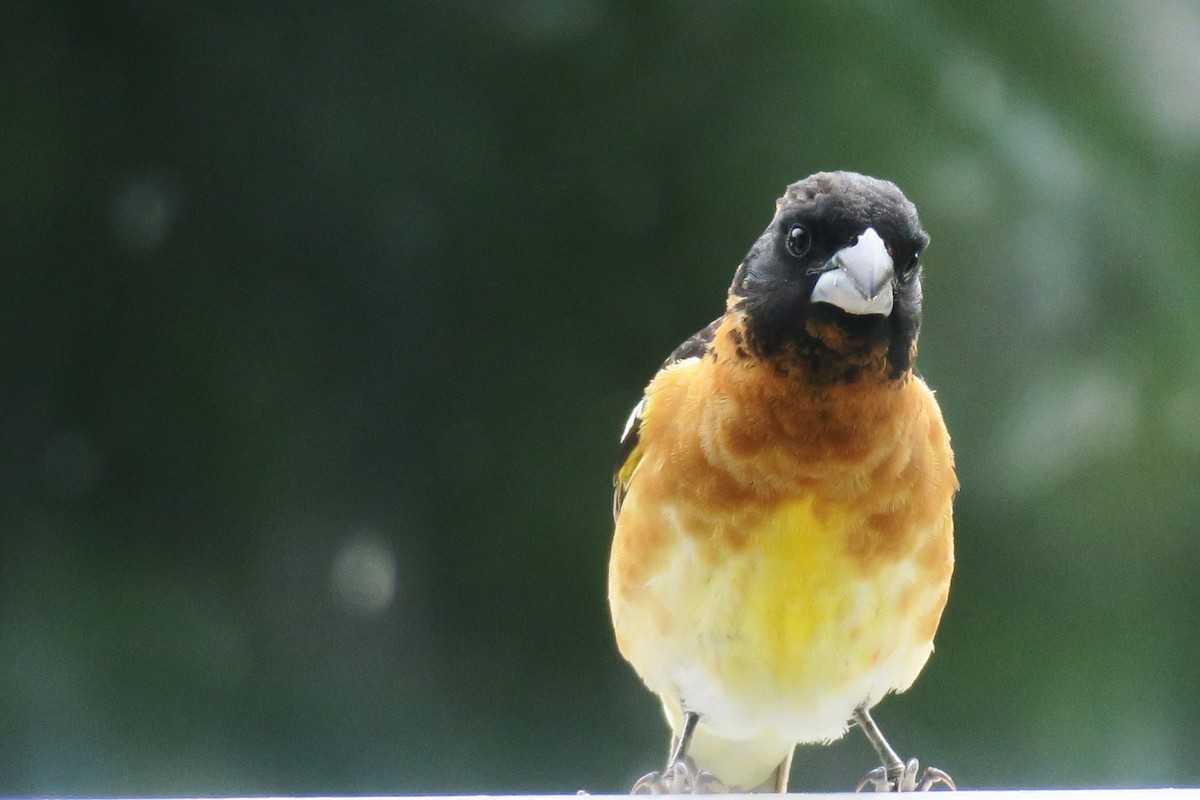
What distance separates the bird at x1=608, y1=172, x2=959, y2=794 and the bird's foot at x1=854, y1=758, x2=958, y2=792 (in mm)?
218

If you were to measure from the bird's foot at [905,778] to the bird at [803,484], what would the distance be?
218mm

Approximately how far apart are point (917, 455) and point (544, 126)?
142 centimetres

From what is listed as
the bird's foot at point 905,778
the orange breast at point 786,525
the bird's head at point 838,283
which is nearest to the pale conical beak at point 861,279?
the bird's head at point 838,283

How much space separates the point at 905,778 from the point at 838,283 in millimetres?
813

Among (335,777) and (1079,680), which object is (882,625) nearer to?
(1079,680)

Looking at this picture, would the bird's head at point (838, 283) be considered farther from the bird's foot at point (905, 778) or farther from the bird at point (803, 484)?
the bird's foot at point (905, 778)

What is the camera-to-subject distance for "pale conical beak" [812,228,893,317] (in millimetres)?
1332

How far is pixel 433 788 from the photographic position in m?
2.91

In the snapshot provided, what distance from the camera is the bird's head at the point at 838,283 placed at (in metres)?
1.38

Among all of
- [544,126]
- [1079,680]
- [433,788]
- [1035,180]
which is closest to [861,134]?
[1035,180]

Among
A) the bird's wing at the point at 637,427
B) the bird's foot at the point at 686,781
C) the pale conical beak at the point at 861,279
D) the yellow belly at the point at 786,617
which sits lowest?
the bird's foot at the point at 686,781

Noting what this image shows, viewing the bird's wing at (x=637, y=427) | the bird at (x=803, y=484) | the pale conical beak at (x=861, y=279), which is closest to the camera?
the pale conical beak at (x=861, y=279)

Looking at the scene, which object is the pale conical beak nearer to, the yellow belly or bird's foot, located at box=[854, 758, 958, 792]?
the yellow belly

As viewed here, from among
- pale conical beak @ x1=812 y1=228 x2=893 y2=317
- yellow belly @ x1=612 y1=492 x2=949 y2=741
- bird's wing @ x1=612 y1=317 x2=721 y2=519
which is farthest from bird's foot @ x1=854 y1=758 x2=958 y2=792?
pale conical beak @ x1=812 y1=228 x2=893 y2=317
